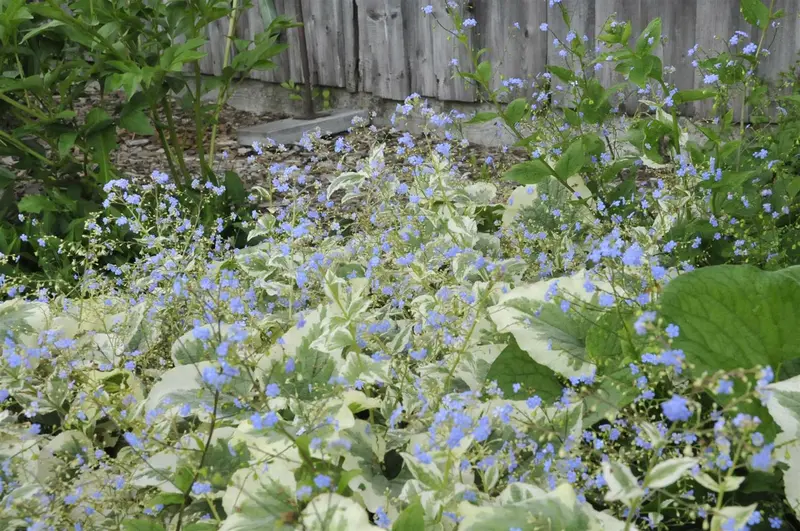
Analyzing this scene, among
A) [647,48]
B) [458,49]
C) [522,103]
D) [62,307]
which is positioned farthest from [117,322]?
[458,49]

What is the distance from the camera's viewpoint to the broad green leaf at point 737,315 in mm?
1391

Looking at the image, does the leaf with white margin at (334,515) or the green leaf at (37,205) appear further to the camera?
the green leaf at (37,205)

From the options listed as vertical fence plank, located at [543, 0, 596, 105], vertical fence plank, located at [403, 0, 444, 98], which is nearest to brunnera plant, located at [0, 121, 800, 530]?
vertical fence plank, located at [543, 0, 596, 105]

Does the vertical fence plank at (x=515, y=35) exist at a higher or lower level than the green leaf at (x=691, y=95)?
lower

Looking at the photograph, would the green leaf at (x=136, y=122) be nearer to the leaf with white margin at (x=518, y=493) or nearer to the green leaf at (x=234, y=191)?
the green leaf at (x=234, y=191)

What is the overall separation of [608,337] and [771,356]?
0.89 feet

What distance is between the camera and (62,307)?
227 centimetres

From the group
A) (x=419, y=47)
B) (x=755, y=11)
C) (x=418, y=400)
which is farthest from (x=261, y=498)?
(x=419, y=47)

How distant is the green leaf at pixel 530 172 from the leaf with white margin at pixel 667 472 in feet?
4.41

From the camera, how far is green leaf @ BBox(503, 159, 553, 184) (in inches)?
86.2

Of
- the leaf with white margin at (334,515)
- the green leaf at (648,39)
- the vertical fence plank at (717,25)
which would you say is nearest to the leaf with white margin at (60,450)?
the leaf with white margin at (334,515)

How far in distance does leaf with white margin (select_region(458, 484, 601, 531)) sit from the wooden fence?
11.6ft

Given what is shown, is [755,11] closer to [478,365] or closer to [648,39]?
[648,39]

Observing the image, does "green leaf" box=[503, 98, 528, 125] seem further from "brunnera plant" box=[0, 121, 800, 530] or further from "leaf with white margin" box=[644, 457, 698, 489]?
"leaf with white margin" box=[644, 457, 698, 489]
